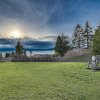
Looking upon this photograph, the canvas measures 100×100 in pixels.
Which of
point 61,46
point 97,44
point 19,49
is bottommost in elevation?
point 97,44

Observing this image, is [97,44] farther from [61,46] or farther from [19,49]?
[19,49]

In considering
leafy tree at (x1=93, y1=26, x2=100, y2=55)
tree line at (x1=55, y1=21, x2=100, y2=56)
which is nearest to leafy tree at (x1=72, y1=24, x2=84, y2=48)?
tree line at (x1=55, y1=21, x2=100, y2=56)

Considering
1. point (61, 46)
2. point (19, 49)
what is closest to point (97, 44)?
point (61, 46)

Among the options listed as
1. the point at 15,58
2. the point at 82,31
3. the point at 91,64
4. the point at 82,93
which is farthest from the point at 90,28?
the point at 82,93

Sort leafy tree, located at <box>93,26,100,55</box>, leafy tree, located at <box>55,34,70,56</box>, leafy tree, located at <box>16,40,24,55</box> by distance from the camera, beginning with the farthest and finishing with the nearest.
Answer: leafy tree, located at <box>16,40,24,55</box>, leafy tree, located at <box>55,34,70,56</box>, leafy tree, located at <box>93,26,100,55</box>

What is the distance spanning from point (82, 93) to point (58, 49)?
58.2 metres

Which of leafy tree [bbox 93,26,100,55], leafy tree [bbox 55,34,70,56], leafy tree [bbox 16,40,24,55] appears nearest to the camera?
leafy tree [bbox 93,26,100,55]

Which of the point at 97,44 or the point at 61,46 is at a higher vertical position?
the point at 61,46

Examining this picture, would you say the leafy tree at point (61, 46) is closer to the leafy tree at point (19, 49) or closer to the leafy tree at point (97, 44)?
the leafy tree at point (19, 49)

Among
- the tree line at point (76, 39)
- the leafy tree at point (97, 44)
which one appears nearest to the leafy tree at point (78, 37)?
the tree line at point (76, 39)

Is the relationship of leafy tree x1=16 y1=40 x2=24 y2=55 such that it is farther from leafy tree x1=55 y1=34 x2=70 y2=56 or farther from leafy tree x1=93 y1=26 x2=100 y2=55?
leafy tree x1=93 y1=26 x2=100 y2=55

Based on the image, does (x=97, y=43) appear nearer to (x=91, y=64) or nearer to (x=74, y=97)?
(x=91, y=64)

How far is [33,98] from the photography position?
282 inches

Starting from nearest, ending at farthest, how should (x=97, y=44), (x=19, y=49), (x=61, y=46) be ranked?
(x=97, y=44)
(x=61, y=46)
(x=19, y=49)
